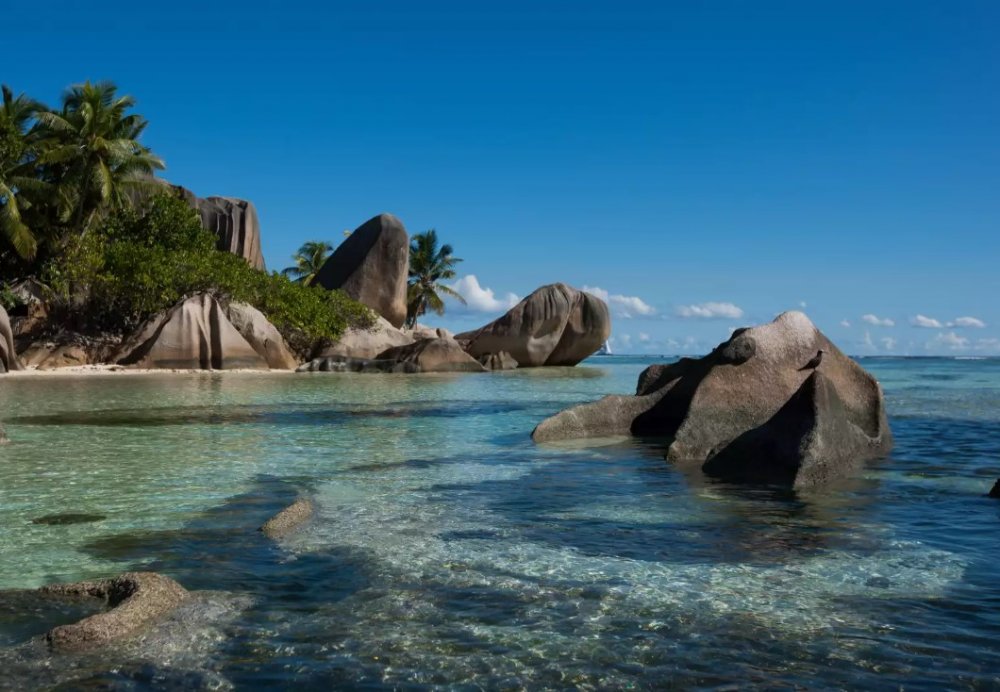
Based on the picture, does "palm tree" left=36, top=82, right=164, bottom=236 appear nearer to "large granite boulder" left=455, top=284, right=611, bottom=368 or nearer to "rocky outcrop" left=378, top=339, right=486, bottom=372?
"rocky outcrop" left=378, top=339, right=486, bottom=372

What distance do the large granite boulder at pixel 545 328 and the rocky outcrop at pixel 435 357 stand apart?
845 cm

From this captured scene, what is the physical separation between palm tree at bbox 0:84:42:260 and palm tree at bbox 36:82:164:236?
0.65 meters

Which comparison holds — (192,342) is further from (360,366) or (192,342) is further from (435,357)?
(435,357)

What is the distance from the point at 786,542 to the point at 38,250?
3440 cm

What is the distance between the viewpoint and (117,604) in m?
3.75

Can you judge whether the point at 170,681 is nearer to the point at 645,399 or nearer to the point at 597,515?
the point at 597,515

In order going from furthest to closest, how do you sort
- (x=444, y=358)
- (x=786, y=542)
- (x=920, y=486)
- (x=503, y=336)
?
1. (x=503, y=336)
2. (x=444, y=358)
3. (x=920, y=486)
4. (x=786, y=542)

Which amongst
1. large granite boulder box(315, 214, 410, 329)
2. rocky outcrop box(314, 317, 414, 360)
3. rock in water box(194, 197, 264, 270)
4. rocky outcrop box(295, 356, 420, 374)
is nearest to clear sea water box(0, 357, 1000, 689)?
rocky outcrop box(295, 356, 420, 374)

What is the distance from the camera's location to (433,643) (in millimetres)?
3348

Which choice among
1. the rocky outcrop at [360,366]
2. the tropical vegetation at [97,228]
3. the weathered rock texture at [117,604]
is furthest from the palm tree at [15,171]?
the weathered rock texture at [117,604]

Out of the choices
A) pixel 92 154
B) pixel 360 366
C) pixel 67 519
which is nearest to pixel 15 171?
pixel 92 154

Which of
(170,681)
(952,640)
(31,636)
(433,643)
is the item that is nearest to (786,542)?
(952,640)

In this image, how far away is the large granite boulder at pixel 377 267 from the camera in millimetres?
44000

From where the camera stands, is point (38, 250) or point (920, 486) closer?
point (920, 486)
